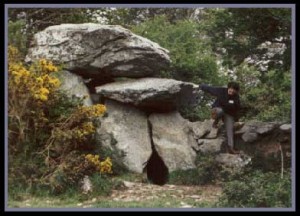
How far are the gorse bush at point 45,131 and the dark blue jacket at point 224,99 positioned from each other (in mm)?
1820

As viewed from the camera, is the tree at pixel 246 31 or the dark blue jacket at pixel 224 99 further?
the dark blue jacket at pixel 224 99

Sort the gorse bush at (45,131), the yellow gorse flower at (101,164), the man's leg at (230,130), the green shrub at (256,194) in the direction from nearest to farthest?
the green shrub at (256,194), the gorse bush at (45,131), the yellow gorse flower at (101,164), the man's leg at (230,130)

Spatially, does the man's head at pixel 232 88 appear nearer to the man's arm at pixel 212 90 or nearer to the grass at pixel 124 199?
the man's arm at pixel 212 90

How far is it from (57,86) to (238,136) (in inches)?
123

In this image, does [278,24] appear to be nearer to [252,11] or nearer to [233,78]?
[252,11]

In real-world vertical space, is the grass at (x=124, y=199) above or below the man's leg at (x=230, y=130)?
below

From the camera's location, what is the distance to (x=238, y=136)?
10.3m

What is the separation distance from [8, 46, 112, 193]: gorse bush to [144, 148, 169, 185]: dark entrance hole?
82 centimetres

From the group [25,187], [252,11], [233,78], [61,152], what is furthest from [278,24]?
[25,187]

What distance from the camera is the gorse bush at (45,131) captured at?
8.86m

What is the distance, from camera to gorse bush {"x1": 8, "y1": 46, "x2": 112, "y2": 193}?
29.1ft

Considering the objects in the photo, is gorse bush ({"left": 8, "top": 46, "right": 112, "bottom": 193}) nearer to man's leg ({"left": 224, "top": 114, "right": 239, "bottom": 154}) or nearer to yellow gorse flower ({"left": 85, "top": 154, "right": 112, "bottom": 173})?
yellow gorse flower ({"left": 85, "top": 154, "right": 112, "bottom": 173})

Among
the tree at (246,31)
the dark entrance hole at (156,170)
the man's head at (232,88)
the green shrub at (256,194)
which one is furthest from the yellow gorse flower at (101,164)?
the tree at (246,31)

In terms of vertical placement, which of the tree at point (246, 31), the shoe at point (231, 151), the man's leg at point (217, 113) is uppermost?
the tree at point (246, 31)
